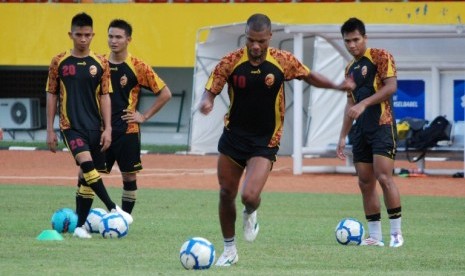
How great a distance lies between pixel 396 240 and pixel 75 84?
3720mm

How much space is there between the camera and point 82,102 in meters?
14.0

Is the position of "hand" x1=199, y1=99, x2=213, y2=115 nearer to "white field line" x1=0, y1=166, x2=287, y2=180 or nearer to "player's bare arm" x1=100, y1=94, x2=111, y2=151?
"player's bare arm" x1=100, y1=94, x2=111, y2=151

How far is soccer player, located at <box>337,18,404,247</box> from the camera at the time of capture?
13.2m

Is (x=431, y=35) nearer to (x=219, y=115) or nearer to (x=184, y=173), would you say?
(x=184, y=173)

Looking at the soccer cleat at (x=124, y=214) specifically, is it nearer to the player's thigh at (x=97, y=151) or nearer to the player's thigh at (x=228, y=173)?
the player's thigh at (x=97, y=151)

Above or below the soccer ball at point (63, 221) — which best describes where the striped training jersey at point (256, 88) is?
above

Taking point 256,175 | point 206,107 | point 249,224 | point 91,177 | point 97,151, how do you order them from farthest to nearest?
point 97,151 < point 91,177 < point 249,224 < point 256,175 < point 206,107

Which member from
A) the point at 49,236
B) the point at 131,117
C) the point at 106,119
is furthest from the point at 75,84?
the point at 49,236

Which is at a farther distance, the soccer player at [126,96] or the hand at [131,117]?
the hand at [131,117]

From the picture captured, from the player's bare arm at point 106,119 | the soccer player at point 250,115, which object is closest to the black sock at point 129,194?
the player's bare arm at point 106,119

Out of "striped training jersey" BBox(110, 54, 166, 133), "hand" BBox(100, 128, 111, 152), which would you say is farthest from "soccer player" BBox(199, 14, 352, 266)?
"striped training jersey" BBox(110, 54, 166, 133)

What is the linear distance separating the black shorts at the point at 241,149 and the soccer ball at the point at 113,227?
2.77m

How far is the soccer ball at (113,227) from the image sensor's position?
44.7 ft

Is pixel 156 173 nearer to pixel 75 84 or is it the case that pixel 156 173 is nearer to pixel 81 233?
pixel 75 84
